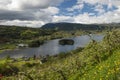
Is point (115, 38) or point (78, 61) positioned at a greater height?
point (115, 38)

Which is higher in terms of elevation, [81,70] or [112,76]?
[112,76]

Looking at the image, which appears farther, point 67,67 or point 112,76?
point 67,67

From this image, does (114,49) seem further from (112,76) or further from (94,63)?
(112,76)

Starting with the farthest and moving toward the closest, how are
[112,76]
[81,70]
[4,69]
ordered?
[4,69], [81,70], [112,76]

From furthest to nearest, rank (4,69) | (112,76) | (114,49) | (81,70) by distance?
(4,69) < (114,49) < (81,70) < (112,76)

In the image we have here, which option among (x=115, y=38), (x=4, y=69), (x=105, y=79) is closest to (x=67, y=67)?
(x=115, y=38)

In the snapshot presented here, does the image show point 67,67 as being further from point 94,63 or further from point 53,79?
point 94,63

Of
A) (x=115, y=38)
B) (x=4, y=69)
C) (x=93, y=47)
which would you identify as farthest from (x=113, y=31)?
(x=4, y=69)

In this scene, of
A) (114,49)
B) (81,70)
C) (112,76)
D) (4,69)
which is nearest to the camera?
(112,76)

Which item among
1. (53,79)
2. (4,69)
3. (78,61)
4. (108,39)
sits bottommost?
(4,69)
